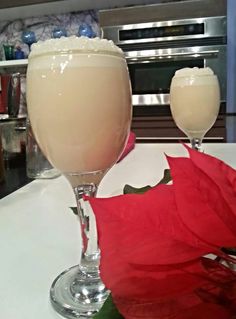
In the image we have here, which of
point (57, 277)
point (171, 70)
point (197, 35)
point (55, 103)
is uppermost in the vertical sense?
point (197, 35)

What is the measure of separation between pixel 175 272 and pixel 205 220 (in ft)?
0.09

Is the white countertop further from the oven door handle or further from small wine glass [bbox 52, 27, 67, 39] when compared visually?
small wine glass [bbox 52, 27, 67, 39]

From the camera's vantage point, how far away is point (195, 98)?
0.69 metres

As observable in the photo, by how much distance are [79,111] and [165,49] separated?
6.70 feet

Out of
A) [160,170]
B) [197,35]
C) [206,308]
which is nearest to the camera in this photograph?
[206,308]

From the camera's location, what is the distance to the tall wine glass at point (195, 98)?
2.28 feet

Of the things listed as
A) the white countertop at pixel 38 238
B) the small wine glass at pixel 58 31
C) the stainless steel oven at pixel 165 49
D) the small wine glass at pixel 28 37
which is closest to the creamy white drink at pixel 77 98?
the white countertop at pixel 38 238

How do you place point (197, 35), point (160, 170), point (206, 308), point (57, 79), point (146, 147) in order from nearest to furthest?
point (206, 308) → point (57, 79) → point (160, 170) → point (146, 147) → point (197, 35)

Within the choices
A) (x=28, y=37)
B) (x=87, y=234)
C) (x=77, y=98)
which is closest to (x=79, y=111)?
(x=77, y=98)

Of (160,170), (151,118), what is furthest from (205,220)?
(151,118)

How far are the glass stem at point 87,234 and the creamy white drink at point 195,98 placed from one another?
43 centimetres

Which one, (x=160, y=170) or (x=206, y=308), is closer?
(x=206, y=308)

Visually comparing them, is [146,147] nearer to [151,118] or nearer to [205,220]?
[205,220]

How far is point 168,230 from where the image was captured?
0.53ft
